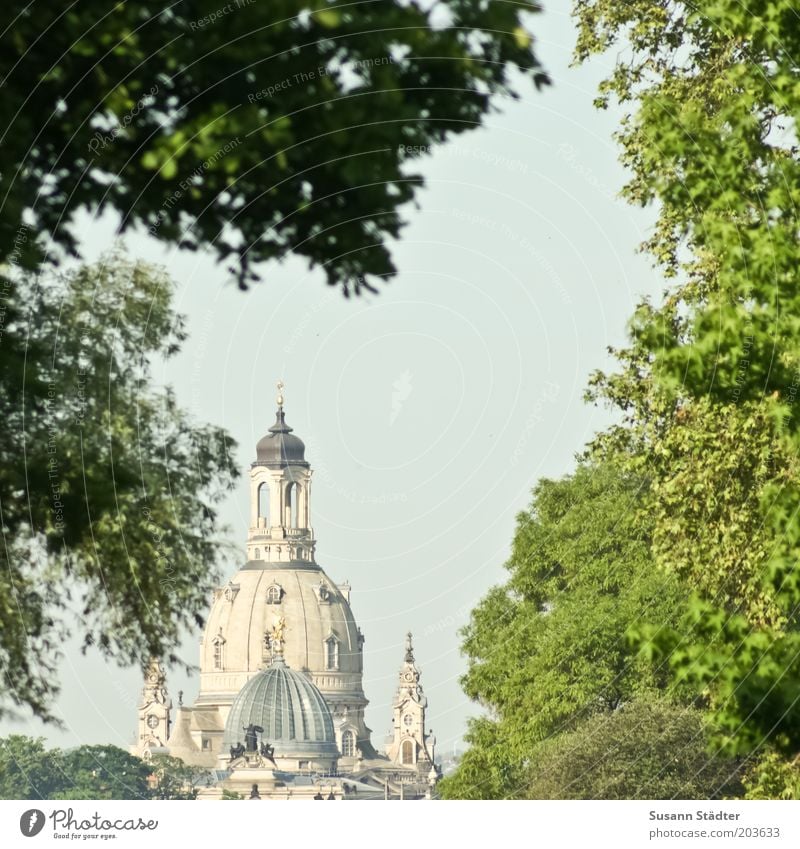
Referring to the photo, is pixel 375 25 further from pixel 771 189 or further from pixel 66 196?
pixel 771 189

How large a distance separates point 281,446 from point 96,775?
3635 mm

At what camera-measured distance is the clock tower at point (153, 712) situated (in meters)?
16.5

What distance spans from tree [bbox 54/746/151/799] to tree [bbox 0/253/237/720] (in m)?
1.28

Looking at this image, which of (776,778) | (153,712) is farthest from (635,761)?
(153,712)

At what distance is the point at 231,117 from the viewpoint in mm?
15031

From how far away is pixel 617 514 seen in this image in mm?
25469

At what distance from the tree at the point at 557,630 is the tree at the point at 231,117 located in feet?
27.8

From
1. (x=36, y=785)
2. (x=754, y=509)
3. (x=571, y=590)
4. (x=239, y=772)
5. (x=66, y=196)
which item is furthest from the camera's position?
(x=571, y=590)

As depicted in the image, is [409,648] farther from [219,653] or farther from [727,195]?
[219,653]

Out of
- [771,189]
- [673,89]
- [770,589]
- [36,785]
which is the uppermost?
[673,89]

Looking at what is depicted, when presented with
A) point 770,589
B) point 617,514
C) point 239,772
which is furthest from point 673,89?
point 239,772

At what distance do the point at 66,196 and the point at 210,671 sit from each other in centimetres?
643
